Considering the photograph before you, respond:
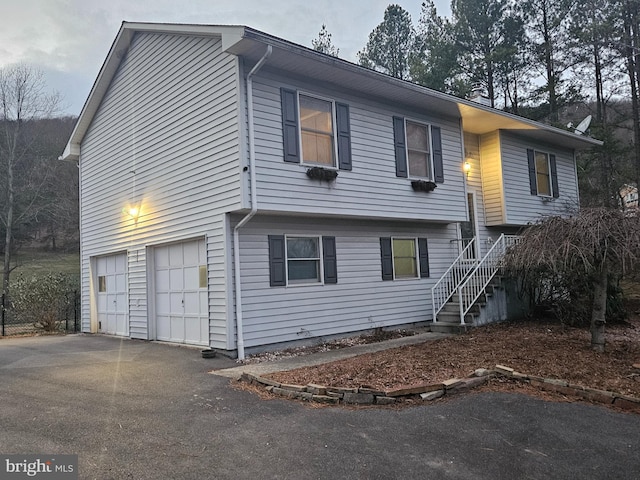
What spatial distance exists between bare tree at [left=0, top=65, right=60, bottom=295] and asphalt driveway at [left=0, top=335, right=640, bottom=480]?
Result: 61.1 ft

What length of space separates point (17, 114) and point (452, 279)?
21.1m

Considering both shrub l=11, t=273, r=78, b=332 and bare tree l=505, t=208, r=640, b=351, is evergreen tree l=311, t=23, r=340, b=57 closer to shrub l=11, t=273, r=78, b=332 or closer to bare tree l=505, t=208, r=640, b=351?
shrub l=11, t=273, r=78, b=332

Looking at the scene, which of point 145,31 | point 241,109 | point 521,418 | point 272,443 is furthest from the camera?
point 145,31

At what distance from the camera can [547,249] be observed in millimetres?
7023

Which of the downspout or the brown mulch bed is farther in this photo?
the downspout

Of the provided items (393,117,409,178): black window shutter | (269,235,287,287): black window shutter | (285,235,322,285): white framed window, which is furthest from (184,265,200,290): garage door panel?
(393,117,409,178): black window shutter

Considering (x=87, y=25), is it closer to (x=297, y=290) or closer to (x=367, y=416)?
(x=297, y=290)

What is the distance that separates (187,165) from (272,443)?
21.8 feet

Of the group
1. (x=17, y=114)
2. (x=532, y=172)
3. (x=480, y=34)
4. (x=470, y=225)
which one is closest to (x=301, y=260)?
(x=470, y=225)

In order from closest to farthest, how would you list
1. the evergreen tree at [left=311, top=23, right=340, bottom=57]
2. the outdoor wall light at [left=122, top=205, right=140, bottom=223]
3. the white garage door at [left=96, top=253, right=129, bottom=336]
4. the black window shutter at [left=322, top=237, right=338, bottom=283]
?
the black window shutter at [left=322, top=237, right=338, bottom=283] → the outdoor wall light at [left=122, top=205, right=140, bottom=223] → the white garage door at [left=96, top=253, right=129, bottom=336] → the evergreen tree at [left=311, top=23, right=340, bottom=57]

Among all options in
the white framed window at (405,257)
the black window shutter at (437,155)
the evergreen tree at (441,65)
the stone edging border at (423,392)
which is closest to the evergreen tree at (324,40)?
the evergreen tree at (441,65)

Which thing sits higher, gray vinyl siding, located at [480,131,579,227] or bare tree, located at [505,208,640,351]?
gray vinyl siding, located at [480,131,579,227]

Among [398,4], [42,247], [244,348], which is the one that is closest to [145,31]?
[244,348]

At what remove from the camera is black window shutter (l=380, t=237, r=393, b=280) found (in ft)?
34.8
